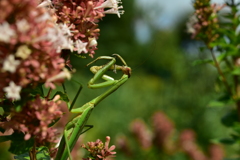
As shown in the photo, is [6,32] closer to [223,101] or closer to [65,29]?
[65,29]

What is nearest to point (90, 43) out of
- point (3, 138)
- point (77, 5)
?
point (77, 5)

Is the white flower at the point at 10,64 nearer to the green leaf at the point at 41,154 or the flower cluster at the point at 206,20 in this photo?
the green leaf at the point at 41,154

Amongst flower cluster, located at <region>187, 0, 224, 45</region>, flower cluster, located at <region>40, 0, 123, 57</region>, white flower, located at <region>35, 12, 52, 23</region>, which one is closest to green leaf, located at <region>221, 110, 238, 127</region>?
flower cluster, located at <region>187, 0, 224, 45</region>

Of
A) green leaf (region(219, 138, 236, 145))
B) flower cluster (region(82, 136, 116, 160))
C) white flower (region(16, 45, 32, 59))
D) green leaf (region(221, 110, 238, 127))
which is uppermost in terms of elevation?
white flower (region(16, 45, 32, 59))

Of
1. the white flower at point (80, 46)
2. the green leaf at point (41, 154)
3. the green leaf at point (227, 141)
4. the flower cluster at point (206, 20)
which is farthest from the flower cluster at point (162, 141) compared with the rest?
the white flower at point (80, 46)

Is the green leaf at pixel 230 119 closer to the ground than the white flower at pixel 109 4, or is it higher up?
closer to the ground

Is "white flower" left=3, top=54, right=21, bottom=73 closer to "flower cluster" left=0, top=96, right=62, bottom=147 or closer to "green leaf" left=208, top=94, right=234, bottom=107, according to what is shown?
"flower cluster" left=0, top=96, right=62, bottom=147
